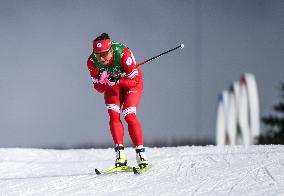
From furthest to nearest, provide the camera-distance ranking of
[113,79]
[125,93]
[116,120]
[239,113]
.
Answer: [239,113] < [125,93] < [116,120] < [113,79]

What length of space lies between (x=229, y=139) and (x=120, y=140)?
4374 cm

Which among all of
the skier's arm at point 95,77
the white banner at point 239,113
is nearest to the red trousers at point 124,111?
the skier's arm at point 95,77

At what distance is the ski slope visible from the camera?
287 inches

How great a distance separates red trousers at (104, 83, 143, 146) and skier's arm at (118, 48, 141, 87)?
0.20 m

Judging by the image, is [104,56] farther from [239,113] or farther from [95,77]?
[239,113]

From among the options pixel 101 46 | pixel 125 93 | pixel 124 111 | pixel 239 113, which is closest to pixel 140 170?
pixel 124 111

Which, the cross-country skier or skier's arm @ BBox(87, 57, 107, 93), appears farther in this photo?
skier's arm @ BBox(87, 57, 107, 93)

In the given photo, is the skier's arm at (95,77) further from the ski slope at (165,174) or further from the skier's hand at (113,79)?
the ski slope at (165,174)

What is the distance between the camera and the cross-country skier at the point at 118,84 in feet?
27.9

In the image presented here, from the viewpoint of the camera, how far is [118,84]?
8523 millimetres

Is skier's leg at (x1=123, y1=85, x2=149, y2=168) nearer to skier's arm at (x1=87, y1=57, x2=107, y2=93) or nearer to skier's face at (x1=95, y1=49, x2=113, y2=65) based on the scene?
skier's arm at (x1=87, y1=57, x2=107, y2=93)

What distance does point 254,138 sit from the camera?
48.8 metres

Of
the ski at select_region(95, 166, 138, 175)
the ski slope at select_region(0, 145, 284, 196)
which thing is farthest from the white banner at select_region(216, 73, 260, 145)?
the ski at select_region(95, 166, 138, 175)

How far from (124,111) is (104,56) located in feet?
2.61
